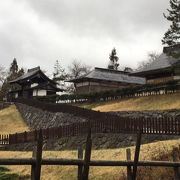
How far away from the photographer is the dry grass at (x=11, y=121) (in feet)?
150

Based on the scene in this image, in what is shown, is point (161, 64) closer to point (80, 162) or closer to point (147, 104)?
point (147, 104)

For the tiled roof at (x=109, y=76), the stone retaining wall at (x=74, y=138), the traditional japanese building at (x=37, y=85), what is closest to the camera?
the stone retaining wall at (x=74, y=138)

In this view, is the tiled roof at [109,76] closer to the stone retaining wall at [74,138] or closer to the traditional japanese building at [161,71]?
the stone retaining wall at [74,138]

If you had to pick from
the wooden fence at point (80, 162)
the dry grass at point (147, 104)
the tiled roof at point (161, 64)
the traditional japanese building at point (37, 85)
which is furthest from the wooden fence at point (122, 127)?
the traditional japanese building at point (37, 85)

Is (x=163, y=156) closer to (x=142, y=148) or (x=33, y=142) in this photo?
(x=142, y=148)

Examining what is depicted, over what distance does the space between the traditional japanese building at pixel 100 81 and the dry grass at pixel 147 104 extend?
12964mm

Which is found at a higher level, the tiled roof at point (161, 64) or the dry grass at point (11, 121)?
the tiled roof at point (161, 64)

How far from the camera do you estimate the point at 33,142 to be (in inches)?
1180

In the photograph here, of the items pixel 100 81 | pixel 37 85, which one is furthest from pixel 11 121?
pixel 37 85

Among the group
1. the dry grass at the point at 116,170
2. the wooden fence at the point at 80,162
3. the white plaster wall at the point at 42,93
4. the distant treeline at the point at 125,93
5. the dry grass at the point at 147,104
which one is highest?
the white plaster wall at the point at 42,93

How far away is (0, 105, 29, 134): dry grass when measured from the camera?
4576cm

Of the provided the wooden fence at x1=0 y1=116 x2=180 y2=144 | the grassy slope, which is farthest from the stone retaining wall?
the grassy slope

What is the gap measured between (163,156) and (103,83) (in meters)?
44.7

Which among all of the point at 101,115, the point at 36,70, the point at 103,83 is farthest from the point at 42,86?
the point at 101,115
